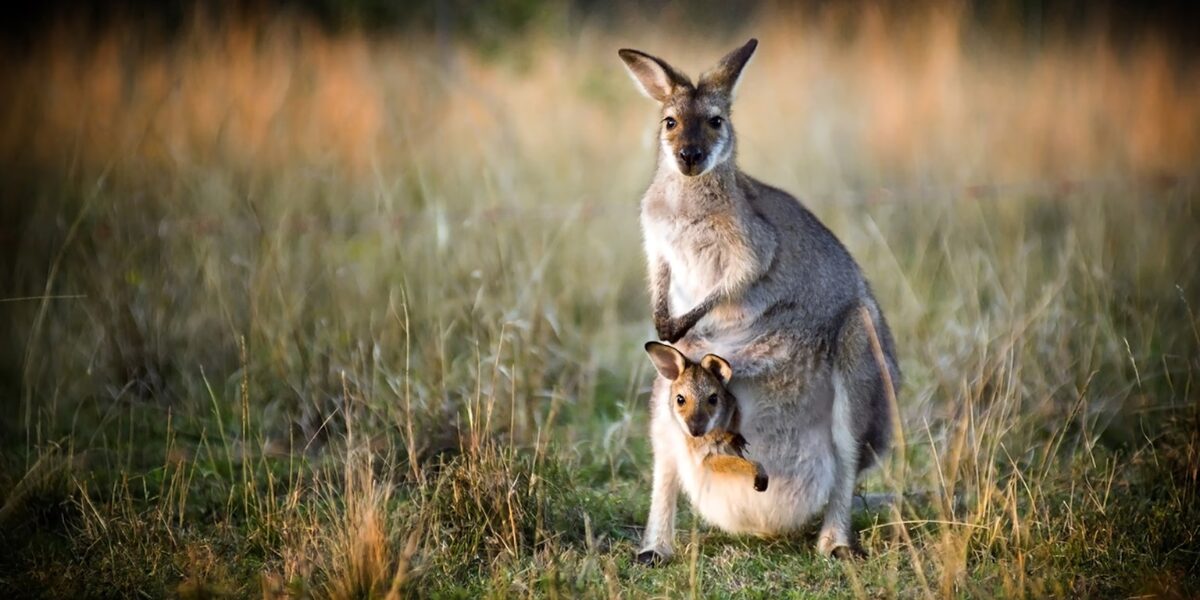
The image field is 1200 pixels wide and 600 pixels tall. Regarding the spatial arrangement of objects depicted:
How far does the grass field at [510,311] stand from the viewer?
156 inches

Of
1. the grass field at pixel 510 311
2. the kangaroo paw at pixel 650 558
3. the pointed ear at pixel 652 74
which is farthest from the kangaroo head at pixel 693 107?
the kangaroo paw at pixel 650 558

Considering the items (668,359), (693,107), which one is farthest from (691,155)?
(668,359)

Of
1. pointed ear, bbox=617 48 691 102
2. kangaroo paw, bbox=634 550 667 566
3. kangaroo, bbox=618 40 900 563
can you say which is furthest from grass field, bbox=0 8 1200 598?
pointed ear, bbox=617 48 691 102

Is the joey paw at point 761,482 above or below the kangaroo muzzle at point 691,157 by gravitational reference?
below

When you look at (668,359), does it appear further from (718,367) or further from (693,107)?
(693,107)

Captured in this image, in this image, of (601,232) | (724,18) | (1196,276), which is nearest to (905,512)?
(1196,276)

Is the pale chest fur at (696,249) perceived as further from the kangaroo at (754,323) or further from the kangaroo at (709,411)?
the kangaroo at (709,411)

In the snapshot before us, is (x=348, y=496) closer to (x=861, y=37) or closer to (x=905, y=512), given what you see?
(x=905, y=512)

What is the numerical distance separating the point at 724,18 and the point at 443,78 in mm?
5145

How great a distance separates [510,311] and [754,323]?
1.68m

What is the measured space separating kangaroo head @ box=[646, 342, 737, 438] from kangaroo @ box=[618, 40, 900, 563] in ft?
0.30

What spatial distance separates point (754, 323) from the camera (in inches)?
165

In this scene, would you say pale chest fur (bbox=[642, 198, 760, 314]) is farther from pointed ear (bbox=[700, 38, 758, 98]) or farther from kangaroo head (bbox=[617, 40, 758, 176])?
pointed ear (bbox=[700, 38, 758, 98])

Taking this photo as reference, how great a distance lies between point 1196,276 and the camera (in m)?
6.76
